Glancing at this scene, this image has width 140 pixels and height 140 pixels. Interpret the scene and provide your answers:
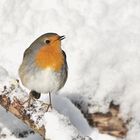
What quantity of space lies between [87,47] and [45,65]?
3.60 ft

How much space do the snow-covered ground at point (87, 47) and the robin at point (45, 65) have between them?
25 cm

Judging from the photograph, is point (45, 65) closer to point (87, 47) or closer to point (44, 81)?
point (44, 81)

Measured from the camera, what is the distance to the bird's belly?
387 centimetres

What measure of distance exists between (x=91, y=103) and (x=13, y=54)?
920mm

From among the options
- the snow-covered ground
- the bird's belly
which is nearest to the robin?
the bird's belly

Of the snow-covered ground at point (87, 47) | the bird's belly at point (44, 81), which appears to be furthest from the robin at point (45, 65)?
the snow-covered ground at point (87, 47)

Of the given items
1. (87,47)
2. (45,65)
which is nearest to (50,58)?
(45,65)

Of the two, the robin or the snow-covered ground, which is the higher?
the snow-covered ground

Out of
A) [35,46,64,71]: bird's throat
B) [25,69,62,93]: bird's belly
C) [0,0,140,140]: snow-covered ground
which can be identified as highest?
[0,0,140,140]: snow-covered ground

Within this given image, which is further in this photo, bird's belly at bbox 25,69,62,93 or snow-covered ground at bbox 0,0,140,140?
snow-covered ground at bbox 0,0,140,140

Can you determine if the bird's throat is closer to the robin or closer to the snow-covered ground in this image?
the robin

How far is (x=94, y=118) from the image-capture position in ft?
15.3

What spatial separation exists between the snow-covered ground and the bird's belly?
28cm

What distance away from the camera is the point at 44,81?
12.7 ft
